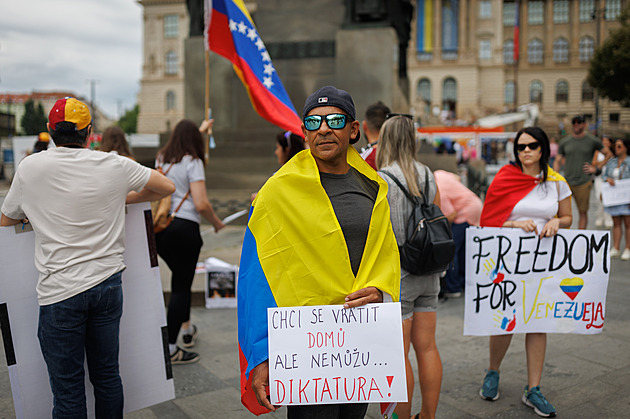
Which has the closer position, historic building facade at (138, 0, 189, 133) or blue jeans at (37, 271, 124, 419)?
blue jeans at (37, 271, 124, 419)

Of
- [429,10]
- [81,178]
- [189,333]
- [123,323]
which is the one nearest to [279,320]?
[81,178]

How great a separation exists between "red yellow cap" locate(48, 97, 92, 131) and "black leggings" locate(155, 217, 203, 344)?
1.74 m

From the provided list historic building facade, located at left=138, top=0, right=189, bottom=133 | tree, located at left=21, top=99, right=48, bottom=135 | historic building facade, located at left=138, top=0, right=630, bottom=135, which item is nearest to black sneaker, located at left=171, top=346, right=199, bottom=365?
tree, located at left=21, top=99, right=48, bottom=135

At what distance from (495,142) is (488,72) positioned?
34852 millimetres

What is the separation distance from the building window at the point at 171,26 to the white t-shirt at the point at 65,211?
76.8 metres

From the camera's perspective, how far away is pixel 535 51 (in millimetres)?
74688

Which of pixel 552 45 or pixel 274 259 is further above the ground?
pixel 552 45

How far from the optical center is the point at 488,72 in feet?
228

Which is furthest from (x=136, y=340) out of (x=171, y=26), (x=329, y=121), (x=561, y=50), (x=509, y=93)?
(x=561, y=50)

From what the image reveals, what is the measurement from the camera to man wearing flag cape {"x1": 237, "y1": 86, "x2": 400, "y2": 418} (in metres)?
2.21

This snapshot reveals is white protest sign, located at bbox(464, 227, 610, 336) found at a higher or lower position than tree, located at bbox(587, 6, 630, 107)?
lower

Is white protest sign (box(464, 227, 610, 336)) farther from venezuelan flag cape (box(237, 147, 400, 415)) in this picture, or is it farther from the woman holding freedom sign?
venezuelan flag cape (box(237, 147, 400, 415))

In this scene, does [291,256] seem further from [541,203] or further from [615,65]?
[615,65]

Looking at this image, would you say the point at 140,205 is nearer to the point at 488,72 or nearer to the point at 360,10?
the point at 360,10
